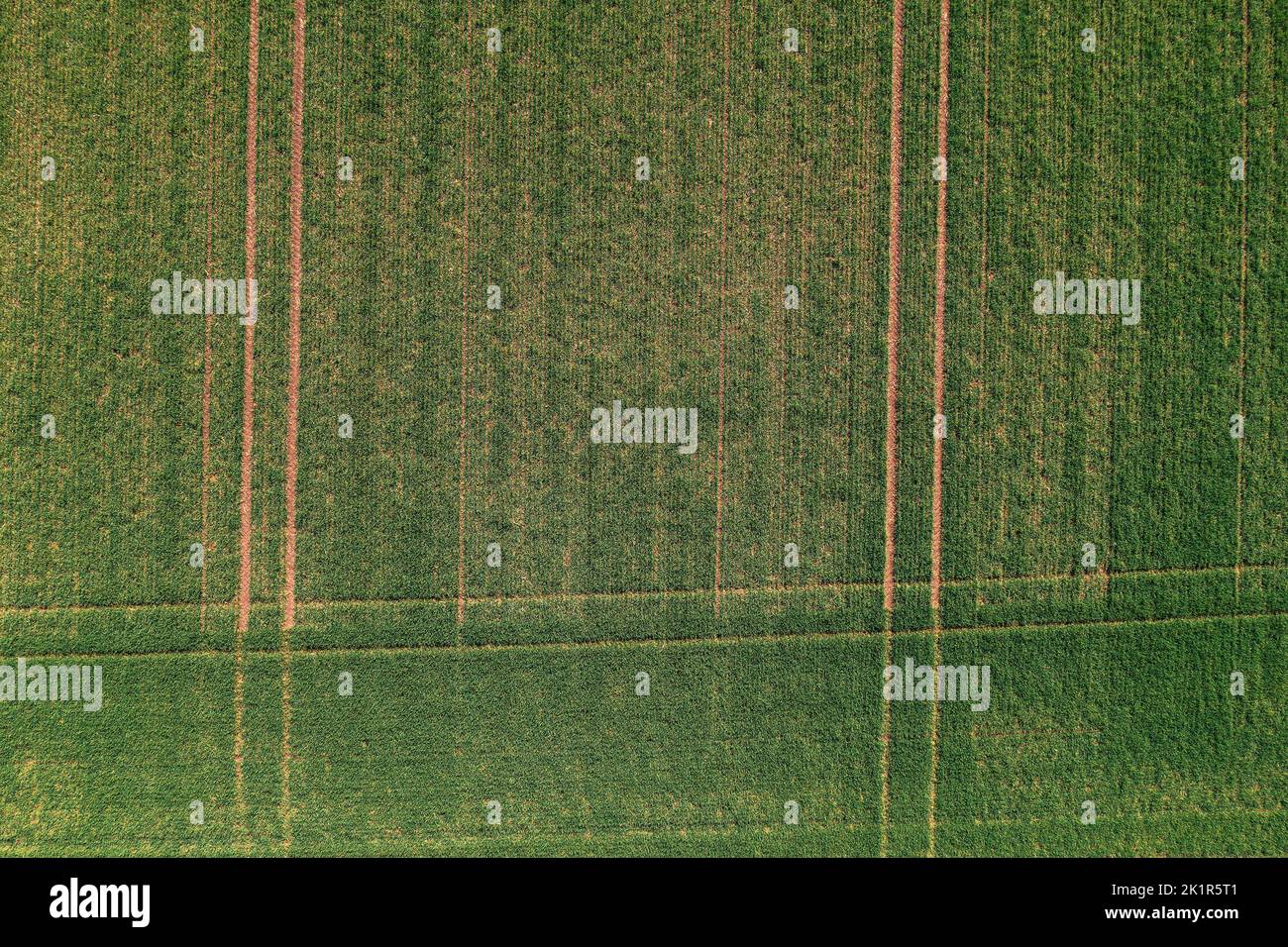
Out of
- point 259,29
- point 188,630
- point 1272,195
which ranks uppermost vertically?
point 259,29

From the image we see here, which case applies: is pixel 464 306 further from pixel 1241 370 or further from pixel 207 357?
pixel 1241 370

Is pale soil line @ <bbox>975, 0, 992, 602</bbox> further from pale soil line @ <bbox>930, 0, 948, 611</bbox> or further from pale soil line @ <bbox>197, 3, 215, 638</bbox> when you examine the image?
pale soil line @ <bbox>197, 3, 215, 638</bbox>

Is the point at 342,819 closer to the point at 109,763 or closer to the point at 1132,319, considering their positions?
the point at 109,763

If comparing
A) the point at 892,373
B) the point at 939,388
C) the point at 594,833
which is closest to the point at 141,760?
the point at 594,833

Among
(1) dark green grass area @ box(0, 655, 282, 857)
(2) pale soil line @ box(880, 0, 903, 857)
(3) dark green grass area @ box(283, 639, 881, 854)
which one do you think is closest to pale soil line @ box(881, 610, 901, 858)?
(2) pale soil line @ box(880, 0, 903, 857)

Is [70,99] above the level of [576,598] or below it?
above

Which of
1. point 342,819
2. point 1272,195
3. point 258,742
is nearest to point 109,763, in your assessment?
point 258,742
